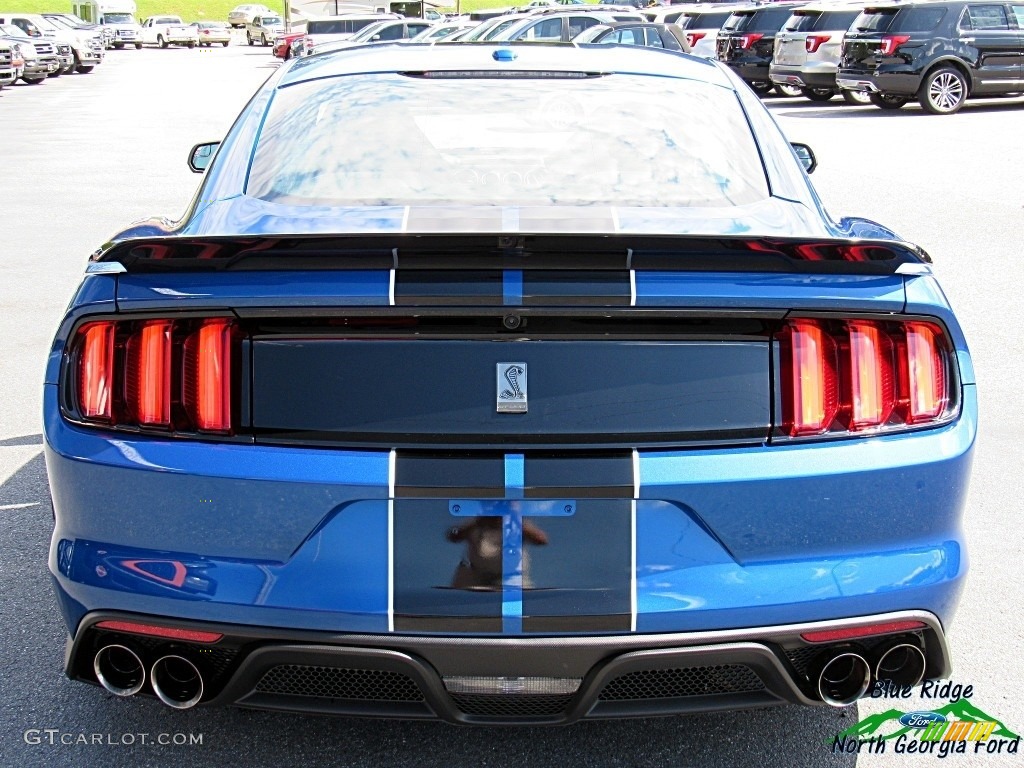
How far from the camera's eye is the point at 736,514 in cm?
241

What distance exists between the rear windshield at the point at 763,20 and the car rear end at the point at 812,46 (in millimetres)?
1610

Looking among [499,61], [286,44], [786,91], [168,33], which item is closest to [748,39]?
[786,91]

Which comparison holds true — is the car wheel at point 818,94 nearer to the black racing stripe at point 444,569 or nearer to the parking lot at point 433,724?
the parking lot at point 433,724

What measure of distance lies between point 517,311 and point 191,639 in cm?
92

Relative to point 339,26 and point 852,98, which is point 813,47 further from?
point 339,26

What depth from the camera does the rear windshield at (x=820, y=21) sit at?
23609 mm

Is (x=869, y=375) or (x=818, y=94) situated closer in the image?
(x=869, y=375)

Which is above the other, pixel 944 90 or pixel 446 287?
pixel 446 287

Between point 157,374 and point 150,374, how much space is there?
0.06 feet

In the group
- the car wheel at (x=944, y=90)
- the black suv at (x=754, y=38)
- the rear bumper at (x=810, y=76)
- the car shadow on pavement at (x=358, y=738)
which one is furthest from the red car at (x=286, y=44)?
the car shadow on pavement at (x=358, y=738)

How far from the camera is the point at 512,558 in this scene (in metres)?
2.38

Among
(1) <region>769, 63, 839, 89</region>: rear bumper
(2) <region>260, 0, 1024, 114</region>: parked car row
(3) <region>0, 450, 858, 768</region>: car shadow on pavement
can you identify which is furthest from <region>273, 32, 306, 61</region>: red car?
(3) <region>0, 450, 858, 768</region>: car shadow on pavement

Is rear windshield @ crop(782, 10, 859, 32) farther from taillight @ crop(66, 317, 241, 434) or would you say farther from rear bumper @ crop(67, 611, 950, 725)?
taillight @ crop(66, 317, 241, 434)

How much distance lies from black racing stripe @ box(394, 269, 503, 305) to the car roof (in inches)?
64.0
